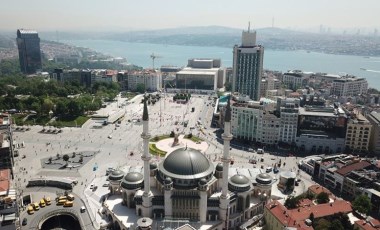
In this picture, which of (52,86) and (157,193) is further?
(52,86)

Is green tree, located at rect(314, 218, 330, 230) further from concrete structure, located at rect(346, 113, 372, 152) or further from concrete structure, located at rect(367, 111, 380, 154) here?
concrete structure, located at rect(367, 111, 380, 154)

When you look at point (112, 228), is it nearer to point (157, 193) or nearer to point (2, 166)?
point (157, 193)

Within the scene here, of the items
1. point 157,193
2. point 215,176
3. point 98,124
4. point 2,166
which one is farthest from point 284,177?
point 98,124

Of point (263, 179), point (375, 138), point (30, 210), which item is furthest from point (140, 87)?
point (263, 179)

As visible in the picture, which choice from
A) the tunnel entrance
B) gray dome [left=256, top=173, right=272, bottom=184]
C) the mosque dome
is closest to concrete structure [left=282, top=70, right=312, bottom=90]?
gray dome [left=256, top=173, right=272, bottom=184]

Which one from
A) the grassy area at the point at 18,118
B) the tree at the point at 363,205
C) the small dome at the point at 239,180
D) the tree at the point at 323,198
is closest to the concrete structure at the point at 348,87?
the tree at the point at 363,205

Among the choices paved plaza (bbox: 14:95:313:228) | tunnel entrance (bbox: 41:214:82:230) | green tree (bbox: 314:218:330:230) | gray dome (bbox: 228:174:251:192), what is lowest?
tunnel entrance (bbox: 41:214:82:230)

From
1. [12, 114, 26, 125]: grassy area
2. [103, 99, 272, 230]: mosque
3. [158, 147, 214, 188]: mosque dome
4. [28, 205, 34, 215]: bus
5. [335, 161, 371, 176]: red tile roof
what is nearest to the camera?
Result: [103, 99, 272, 230]: mosque
